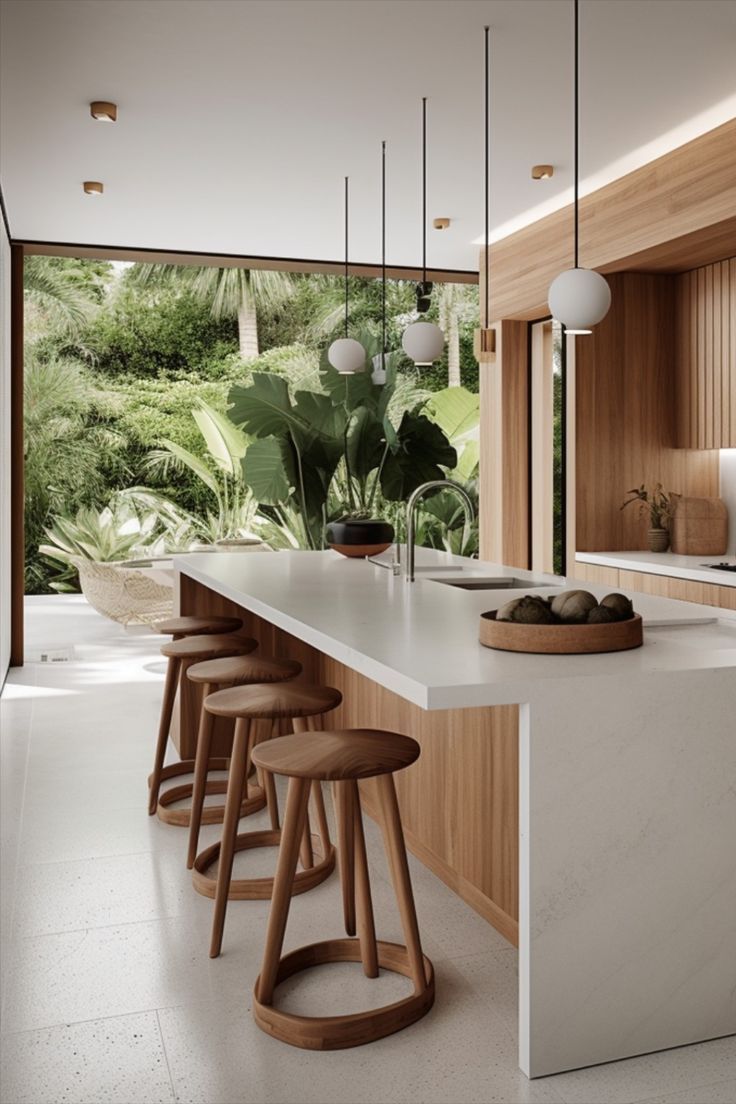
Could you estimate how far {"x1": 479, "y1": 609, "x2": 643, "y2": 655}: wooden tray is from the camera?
2436 mm

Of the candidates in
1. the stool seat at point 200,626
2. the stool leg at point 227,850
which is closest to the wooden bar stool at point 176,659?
the stool seat at point 200,626

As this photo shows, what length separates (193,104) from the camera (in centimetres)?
445

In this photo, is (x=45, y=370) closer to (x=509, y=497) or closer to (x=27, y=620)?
(x=27, y=620)

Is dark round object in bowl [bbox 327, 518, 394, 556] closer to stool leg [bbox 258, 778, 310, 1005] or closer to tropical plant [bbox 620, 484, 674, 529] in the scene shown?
tropical plant [bbox 620, 484, 674, 529]

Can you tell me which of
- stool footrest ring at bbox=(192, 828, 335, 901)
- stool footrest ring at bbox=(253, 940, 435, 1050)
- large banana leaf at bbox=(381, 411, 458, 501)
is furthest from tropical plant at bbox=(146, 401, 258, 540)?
stool footrest ring at bbox=(253, 940, 435, 1050)

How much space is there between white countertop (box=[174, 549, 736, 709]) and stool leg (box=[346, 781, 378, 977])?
404 millimetres

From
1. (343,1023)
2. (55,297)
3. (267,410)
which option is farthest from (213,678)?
(55,297)

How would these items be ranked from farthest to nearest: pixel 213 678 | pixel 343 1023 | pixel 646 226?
pixel 646 226 < pixel 213 678 < pixel 343 1023

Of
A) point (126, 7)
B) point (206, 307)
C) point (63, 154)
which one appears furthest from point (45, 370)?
point (126, 7)

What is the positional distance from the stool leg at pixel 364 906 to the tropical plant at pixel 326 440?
4356 mm

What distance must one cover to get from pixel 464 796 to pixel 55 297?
453 inches

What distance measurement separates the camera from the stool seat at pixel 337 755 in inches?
95.3

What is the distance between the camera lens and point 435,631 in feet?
9.19

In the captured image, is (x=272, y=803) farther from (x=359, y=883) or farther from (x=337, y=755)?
(x=337, y=755)
